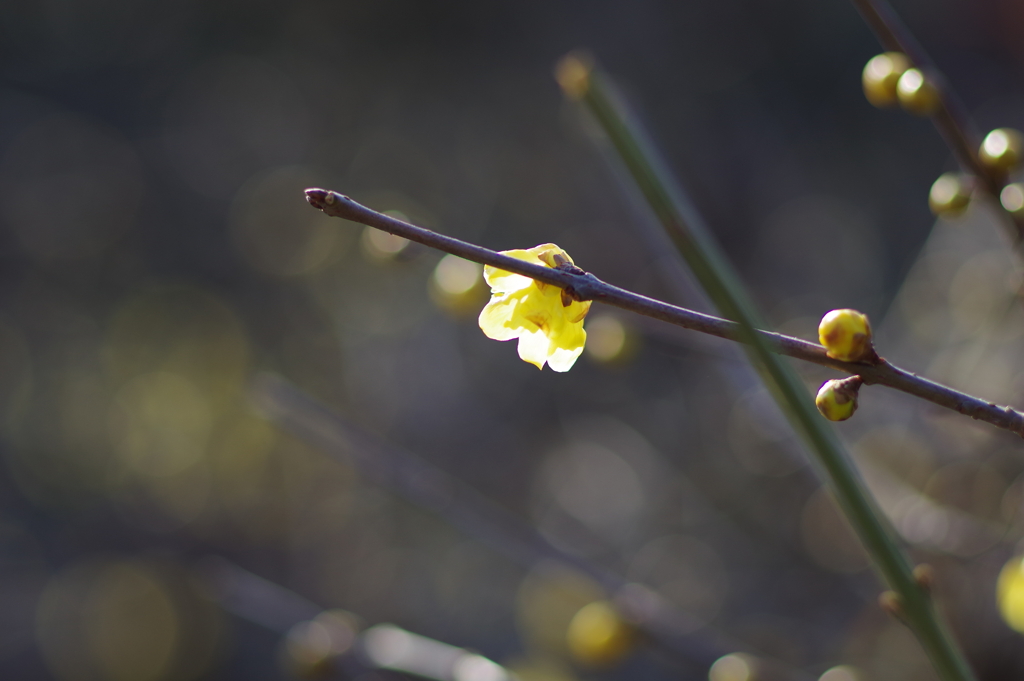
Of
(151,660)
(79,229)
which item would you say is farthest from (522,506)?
(79,229)

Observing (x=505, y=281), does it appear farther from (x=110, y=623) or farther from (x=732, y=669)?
(x=110, y=623)

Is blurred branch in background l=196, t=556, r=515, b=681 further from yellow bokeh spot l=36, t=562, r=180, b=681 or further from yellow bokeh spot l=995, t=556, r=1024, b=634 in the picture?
yellow bokeh spot l=36, t=562, r=180, b=681

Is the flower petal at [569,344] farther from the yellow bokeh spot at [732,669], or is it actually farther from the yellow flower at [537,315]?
the yellow bokeh spot at [732,669]

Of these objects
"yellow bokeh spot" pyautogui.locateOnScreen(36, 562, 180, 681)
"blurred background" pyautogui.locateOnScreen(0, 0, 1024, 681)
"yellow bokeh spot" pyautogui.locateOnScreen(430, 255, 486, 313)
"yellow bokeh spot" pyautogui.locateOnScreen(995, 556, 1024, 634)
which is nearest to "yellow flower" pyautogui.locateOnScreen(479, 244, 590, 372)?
"yellow bokeh spot" pyautogui.locateOnScreen(430, 255, 486, 313)

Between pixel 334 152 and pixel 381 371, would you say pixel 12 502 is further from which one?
pixel 334 152

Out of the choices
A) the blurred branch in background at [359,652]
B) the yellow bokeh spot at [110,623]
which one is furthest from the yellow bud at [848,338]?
the yellow bokeh spot at [110,623]

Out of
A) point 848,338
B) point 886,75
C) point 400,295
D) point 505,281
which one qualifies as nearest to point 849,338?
point 848,338
